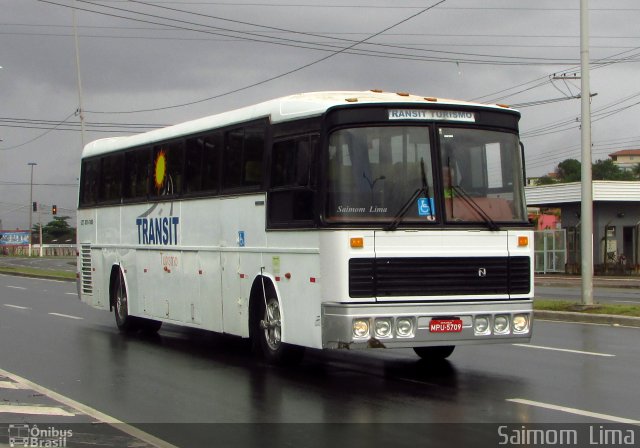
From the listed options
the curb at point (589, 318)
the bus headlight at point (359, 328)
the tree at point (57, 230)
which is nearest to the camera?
the bus headlight at point (359, 328)

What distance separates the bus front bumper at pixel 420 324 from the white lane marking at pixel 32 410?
10.0 feet

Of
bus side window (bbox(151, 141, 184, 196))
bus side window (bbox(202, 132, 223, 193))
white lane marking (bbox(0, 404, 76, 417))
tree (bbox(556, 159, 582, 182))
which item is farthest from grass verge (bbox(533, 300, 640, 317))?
tree (bbox(556, 159, 582, 182))

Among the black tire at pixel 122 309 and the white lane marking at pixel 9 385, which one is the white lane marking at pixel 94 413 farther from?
the black tire at pixel 122 309

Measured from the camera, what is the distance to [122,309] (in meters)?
18.5

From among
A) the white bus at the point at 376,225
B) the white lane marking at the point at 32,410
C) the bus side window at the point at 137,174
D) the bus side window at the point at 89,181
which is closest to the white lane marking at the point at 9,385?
the white lane marking at the point at 32,410

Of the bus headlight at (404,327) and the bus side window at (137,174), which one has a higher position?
the bus side window at (137,174)

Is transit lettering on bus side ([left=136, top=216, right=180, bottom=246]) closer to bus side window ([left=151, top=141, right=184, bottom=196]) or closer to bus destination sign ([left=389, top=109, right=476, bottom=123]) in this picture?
bus side window ([left=151, top=141, right=184, bottom=196])

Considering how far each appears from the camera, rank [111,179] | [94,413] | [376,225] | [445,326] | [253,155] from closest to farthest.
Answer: [94,413] → [376,225] → [445,326] → [253,155] → [111,179]

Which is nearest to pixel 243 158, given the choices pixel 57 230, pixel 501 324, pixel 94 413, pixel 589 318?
pixel 501 324

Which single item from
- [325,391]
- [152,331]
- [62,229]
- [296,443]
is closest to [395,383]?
[325,391]

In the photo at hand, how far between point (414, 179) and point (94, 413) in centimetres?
441

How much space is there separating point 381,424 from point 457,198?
3.44 meters

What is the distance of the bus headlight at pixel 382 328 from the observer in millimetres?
10922

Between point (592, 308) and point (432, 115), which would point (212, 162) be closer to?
point (432, 115)
